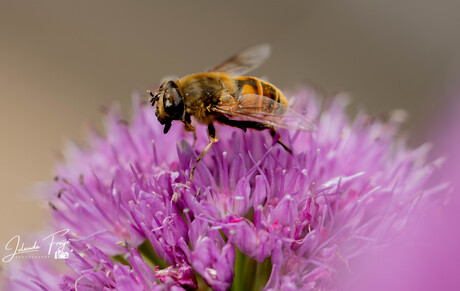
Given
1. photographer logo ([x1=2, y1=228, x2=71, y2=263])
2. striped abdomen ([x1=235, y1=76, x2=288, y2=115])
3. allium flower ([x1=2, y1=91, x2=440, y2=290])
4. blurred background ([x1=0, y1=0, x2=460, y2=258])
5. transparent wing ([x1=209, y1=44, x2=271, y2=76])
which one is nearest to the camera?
allium flower ([x1=2, y1=91, x2=440, y2=290])

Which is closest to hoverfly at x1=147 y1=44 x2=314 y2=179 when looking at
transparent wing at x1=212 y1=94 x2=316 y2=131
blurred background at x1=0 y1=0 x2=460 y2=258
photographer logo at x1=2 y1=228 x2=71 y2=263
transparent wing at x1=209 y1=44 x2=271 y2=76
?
transparent wing at x1=212 y1=94 x2=316 y2=131

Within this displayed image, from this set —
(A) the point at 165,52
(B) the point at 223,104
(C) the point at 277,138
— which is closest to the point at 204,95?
(B) the point at 223,104

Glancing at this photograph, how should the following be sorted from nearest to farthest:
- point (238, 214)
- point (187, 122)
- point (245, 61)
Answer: point (238, 214), point (187, 122), point (245, 61)

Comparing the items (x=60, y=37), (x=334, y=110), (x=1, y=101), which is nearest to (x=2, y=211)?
(x=1, y=101)

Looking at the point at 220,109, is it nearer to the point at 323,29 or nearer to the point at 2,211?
the point at 2,211

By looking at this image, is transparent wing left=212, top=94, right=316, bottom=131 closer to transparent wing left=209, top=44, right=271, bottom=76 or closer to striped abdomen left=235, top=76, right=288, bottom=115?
striped abdomen left=235, top=76, right=288, bottom=115

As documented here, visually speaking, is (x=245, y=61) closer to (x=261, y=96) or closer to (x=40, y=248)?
(x=261, y=96)

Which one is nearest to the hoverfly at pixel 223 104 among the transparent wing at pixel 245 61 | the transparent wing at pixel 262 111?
the transparent wing at pixel 262 111
